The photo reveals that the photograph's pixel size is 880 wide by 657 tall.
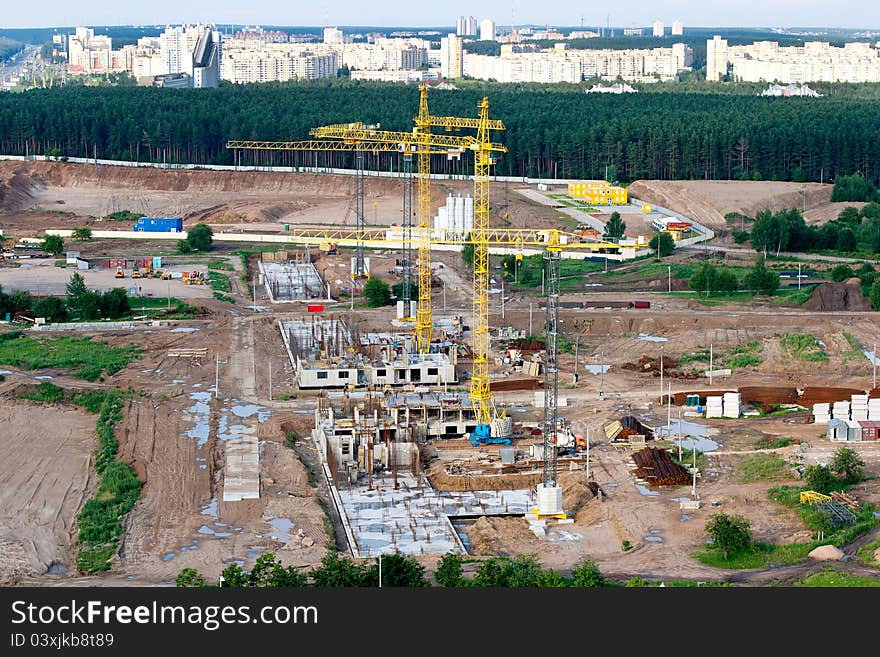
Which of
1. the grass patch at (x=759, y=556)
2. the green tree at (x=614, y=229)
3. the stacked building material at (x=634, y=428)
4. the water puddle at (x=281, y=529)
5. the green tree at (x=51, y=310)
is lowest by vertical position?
the grass patch at (x=759, y=556)

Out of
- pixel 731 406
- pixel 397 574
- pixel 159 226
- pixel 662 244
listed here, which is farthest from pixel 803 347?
pixel 159 226

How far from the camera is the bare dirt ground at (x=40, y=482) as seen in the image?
101 ft

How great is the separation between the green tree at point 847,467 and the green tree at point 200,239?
151 feet

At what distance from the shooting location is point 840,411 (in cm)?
4122

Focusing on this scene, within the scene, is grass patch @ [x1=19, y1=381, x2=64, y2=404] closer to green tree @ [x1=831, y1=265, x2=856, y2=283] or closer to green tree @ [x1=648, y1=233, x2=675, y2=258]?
green tree @ [x1=831, y1=265, x2=856, y2=283]

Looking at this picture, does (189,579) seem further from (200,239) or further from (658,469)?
(200,239)

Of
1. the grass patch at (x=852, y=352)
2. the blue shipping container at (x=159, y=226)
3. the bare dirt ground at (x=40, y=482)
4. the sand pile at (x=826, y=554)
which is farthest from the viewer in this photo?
the blue shipping container at (x=159, y=226)

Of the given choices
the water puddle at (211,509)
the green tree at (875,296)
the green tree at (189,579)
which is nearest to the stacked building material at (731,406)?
the water puddle at (211,509)

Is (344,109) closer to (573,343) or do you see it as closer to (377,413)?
(573,343)

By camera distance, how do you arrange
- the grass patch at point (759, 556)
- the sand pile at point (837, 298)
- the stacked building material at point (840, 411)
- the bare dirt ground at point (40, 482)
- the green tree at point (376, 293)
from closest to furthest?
the grass patch at point (759, 556) → the bare dirt ground at point (40, 482) → the stacked building material at point (840, 411) → the sand pile at point (837, 298) → the green tree at point (376, 293)

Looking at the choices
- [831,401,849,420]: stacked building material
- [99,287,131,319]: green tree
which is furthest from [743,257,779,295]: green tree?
[99,287,131,319]: green tree

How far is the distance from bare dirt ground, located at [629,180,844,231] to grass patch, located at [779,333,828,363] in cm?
3046

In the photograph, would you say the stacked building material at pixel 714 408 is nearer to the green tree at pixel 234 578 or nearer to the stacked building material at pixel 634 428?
the stacked building material at pixel 634 428

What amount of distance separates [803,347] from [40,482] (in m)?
25.3
